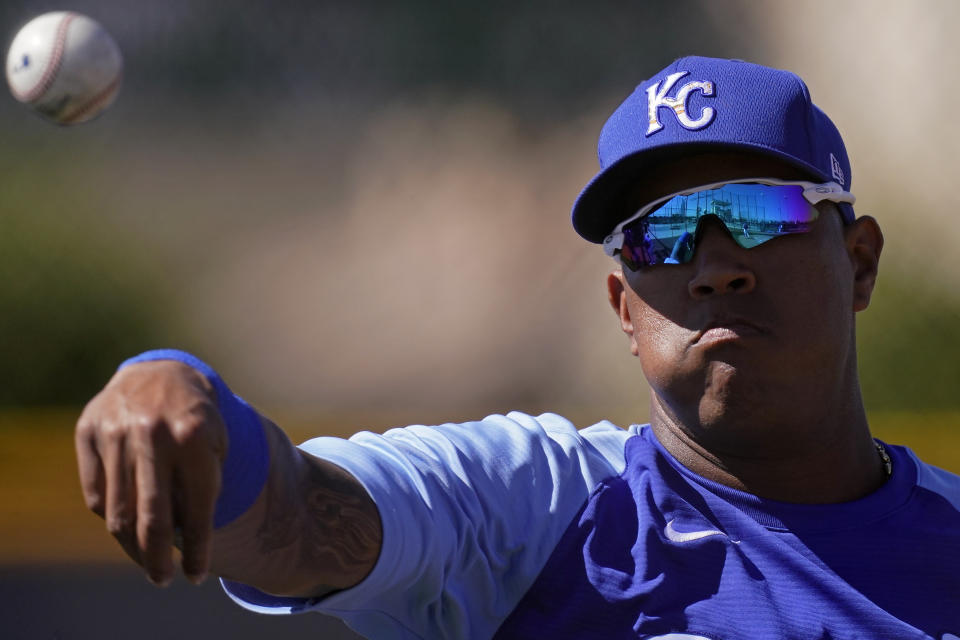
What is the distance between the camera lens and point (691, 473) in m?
2.00

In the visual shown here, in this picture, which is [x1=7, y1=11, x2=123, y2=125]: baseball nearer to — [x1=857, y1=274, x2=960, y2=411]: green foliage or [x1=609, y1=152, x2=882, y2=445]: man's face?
[x1=609, y1=152, x2=882, y2=445]: man's face

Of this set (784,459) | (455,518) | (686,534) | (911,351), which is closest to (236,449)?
(455,518)

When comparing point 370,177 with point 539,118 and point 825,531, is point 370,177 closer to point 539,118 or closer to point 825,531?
point 539,118

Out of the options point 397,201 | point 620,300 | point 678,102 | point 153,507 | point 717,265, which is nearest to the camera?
point 153,507

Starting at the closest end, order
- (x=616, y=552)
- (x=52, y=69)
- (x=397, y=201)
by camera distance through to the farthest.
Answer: (x=616, y=552) → (x=52, y=69) → (x=397, y=201)

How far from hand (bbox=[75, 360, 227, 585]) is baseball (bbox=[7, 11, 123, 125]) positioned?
279 cm

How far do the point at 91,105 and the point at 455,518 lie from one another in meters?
2.67

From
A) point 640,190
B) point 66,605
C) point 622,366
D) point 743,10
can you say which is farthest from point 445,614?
point 743,10

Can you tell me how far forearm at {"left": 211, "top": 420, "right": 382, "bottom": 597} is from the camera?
1.33 metres

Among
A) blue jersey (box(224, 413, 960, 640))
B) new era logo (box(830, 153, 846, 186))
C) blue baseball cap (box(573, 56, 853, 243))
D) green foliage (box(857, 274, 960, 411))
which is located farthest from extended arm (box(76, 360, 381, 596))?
green foliage (box(857, 274, 960, 411))

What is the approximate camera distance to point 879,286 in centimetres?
736

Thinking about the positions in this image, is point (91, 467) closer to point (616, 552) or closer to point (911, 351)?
point (616, 552)

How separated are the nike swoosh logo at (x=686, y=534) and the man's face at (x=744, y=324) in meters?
0.19

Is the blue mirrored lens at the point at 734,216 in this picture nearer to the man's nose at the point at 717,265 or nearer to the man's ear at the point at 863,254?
the man's nose at the point at 717,265
